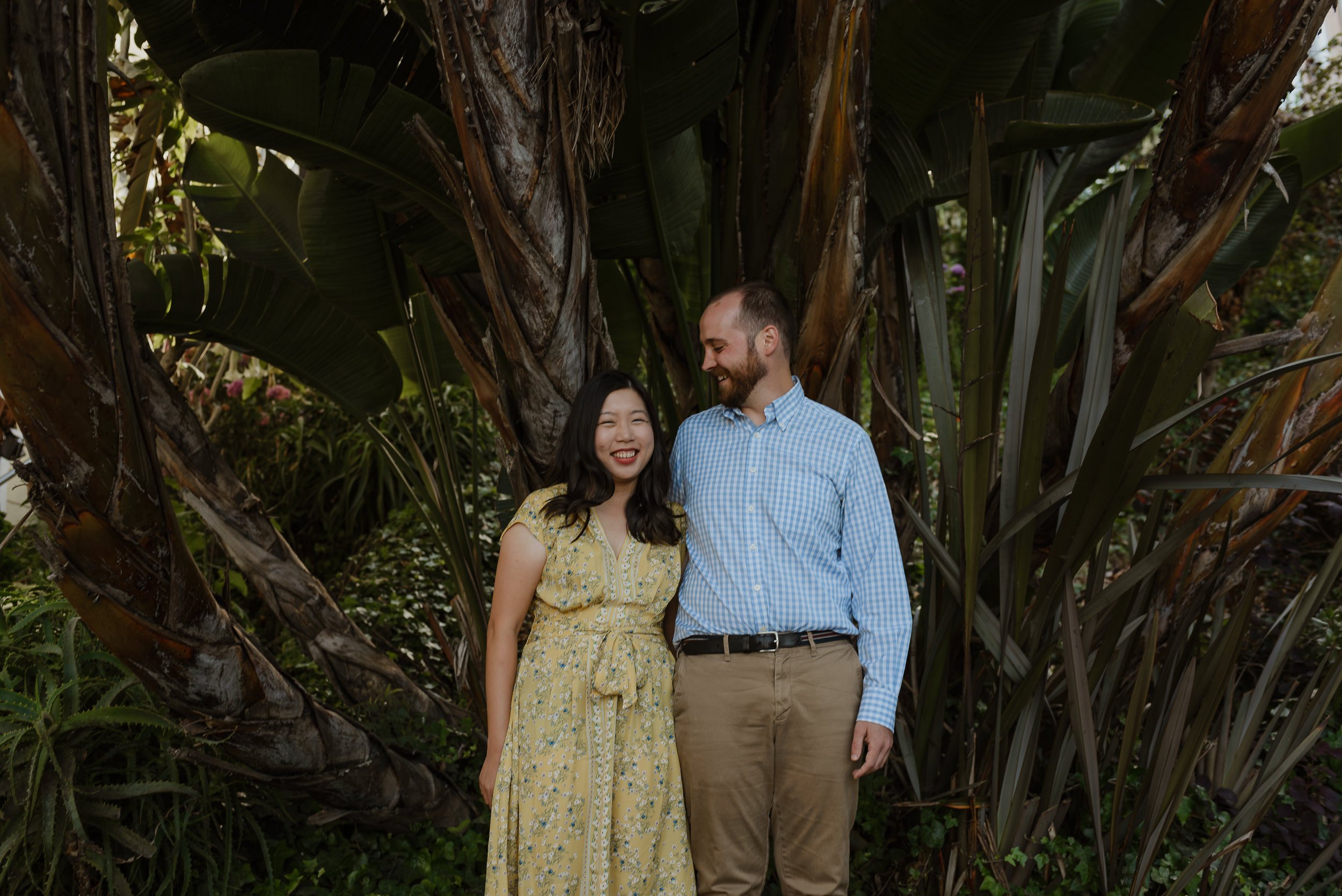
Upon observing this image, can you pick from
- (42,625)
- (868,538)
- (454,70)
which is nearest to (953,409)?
(868,538)

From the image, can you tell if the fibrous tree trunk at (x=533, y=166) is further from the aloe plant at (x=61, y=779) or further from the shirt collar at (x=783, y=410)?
the aloe plant at (x=61, y=779)

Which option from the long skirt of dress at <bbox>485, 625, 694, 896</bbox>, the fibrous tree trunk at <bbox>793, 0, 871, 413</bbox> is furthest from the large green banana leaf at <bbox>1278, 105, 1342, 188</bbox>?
the long skirt of dress at <bbox>485, 625, 694, 896</bbox>

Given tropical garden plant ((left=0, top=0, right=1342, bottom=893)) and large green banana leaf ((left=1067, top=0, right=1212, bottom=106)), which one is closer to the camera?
tropical garden plant ((left=0, top=0, right=1342, bottom=893))

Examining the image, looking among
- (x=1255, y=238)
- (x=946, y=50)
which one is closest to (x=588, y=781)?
(x=946, y=50)

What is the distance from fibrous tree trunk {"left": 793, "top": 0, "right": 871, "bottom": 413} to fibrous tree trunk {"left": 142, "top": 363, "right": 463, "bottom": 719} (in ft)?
5.35

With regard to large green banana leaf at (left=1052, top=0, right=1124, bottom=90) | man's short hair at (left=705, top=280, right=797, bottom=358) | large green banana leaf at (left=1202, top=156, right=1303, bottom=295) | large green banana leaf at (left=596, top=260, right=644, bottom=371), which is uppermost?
large green banana leaf at (left=1052, top=0, right=1124, bottom=90)

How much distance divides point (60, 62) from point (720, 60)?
4.87ft

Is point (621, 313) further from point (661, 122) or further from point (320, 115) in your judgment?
point (320, 115)

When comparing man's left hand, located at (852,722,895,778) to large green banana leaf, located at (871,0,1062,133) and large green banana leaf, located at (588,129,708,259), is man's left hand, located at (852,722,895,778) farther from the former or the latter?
large green banana leaf, located at (871,0,1062,133)

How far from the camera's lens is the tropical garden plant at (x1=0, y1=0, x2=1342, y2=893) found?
5.86 ft

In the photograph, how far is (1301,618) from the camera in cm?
227

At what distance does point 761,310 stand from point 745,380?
0.55 ft

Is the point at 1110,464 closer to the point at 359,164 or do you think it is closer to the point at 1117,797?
the point at 1117,797

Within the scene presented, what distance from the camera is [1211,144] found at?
2221mm
